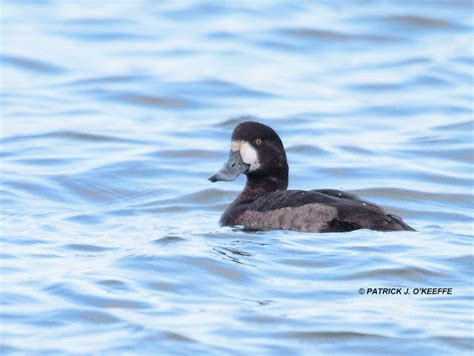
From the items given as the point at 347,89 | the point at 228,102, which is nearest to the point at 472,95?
the point at 347,89

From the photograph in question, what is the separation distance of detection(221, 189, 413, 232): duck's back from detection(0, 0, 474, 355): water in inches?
3.3

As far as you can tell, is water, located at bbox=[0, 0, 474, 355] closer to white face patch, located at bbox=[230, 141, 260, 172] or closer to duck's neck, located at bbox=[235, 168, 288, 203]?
duck's neck, located at bbox=[235, 168, 288, 203]

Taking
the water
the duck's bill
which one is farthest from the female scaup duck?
the water

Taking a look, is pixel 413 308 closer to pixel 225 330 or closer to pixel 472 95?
pixel 225 330

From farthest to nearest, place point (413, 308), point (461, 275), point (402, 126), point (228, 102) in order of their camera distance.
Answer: point (228, 102) < point (402, 126) < point (461, 275) < point (413, 308)

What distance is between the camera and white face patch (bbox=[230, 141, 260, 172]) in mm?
9125

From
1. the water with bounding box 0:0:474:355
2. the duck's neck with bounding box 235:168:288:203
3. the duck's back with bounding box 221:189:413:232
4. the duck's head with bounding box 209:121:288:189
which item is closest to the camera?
the water with bounding box 0:0:474:355

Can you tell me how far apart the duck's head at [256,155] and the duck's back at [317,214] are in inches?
18.3

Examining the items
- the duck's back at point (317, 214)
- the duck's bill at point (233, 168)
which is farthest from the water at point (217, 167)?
the duck's bill at point (233, 168)

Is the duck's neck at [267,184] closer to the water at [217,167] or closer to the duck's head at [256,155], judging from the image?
the duck's head at [256,155]

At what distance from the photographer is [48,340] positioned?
21.2 ft

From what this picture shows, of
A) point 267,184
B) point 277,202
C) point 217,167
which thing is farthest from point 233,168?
point 217,167

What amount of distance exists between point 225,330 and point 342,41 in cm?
1236

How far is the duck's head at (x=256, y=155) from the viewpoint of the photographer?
911cm
